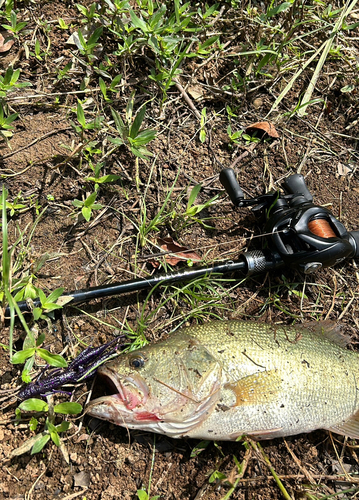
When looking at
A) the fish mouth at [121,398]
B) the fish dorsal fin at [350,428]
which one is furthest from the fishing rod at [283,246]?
the fish dorsal fin at [350,428]

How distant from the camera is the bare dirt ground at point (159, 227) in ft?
10.0

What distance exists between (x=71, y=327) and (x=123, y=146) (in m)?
1.73

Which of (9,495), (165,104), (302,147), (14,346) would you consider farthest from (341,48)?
(9,495)

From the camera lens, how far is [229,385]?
2.92 m

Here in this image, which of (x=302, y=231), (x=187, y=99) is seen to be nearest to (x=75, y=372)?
(x=302, y=231)

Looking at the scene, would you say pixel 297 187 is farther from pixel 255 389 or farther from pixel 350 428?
pixel 350 428

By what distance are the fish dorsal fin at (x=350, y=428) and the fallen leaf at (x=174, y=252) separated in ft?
5.90

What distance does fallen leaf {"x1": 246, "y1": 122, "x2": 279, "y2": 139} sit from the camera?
13.4ft

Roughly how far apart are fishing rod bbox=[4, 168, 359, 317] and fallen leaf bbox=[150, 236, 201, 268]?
8.8 inches

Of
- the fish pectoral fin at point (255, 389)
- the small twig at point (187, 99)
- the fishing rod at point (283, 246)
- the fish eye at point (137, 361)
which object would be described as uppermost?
the small twig at point (187, 99)

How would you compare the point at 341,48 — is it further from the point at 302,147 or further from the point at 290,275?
the point at 290,275

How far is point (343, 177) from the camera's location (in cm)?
423

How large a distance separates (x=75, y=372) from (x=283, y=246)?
1.94 m

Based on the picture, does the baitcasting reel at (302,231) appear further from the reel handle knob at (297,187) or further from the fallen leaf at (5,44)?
the fallen leaf at (5,44)
